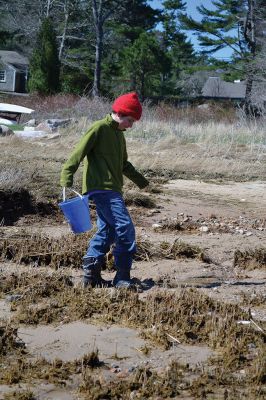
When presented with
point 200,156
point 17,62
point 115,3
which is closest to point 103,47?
point 115,3

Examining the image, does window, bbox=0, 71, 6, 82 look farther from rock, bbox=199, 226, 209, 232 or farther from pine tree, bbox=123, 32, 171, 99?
rock, bbox=199, 226, 209, 232

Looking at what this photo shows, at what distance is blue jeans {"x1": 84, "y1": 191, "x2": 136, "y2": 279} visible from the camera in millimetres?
5082

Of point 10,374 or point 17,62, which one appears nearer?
point 10,374

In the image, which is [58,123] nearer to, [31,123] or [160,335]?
[31,123]

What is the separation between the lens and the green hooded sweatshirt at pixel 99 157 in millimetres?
5039

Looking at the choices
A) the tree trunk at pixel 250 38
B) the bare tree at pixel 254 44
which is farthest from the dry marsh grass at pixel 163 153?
the tree trunk at pixel 250 38

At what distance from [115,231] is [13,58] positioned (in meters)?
53.8

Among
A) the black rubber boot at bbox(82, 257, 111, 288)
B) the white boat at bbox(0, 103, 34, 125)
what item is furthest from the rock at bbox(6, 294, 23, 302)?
the white boat at bbox(0, 103, 34, 125)

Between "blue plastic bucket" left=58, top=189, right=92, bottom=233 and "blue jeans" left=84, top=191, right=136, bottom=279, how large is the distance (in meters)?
0.10

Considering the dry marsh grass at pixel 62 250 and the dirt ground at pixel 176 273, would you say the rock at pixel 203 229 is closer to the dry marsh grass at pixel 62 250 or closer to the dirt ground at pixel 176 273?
the dirt ground at pixel 176 273

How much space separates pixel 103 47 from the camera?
44.3 meters

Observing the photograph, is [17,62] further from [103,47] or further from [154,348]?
[154,348]

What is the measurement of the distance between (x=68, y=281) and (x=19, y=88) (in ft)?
184

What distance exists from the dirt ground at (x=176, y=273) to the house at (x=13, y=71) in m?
47.5
